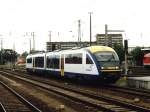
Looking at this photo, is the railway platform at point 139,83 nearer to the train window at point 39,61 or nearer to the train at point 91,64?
the train at point 91,64

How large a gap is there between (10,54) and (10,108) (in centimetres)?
11840

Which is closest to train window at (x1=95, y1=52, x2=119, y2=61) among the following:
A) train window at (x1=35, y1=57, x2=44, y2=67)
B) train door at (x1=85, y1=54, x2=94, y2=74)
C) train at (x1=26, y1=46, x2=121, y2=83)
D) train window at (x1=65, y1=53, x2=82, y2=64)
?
train at (x1=26, y1=46, x2=121, y2=83)

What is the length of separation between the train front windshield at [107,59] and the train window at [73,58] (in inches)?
105

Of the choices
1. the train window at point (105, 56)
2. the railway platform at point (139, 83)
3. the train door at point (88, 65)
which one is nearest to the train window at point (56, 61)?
the train door at point (88, 65)

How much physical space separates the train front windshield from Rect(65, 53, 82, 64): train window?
2.67 m

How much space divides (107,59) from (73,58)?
5.21 metres

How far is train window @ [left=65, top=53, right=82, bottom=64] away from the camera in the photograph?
30.8 m

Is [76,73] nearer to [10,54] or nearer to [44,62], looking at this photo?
[44,62]

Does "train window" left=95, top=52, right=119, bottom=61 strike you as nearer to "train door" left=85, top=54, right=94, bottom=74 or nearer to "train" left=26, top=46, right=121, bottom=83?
"train" left=26, top=46, right=121, bottom=83

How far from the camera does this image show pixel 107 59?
1105 inches

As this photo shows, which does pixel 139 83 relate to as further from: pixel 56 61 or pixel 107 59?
pixel 56 61

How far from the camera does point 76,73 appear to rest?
31469 millimetres

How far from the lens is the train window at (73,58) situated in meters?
30.8

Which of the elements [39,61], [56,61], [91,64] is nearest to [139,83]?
[91,64]
